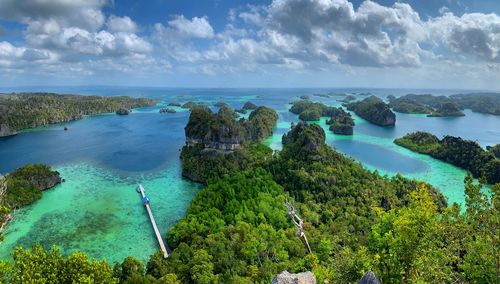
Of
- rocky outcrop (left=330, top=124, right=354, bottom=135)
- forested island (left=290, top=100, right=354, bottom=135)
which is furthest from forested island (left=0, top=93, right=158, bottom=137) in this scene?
rocky outcrop (left=330, top=124, right=354, bottom=135)

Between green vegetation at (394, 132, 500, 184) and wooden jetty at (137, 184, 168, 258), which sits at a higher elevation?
green vegetation at (394, 132, 500, 184)

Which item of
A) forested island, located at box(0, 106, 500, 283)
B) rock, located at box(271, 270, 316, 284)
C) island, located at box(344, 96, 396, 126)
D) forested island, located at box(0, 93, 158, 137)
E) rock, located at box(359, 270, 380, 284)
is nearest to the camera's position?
rock, located at box(359, 270, 380, 284)

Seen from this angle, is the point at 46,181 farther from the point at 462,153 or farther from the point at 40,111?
the point at 40,111

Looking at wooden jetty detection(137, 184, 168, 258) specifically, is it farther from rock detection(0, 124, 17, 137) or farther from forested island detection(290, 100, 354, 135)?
forested island detection(290, 100, 354, 135)

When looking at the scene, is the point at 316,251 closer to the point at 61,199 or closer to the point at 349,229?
the point at 349,229

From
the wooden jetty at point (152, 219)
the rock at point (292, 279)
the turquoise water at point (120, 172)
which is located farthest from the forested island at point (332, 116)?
the rock at point (292, 279)

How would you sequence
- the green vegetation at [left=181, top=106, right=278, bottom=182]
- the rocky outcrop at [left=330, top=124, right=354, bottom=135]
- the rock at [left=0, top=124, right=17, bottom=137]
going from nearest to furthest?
the green vegetation at [left=181, top=106, right=278, bottom=182] < the rock at [left=0, top=124, right=17, bottom=137] < the rocky outcrop at [left=330, top=124, right=354, bottom=135]

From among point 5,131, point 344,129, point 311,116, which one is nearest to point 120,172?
point 5,131
